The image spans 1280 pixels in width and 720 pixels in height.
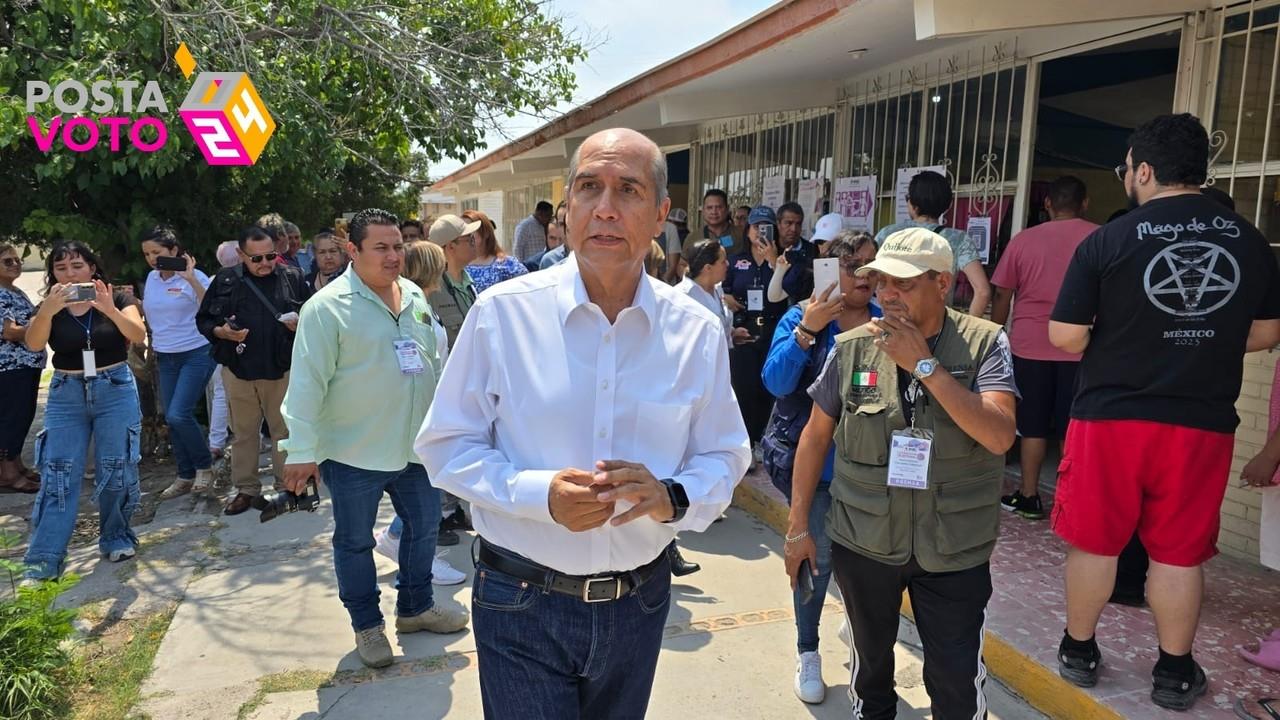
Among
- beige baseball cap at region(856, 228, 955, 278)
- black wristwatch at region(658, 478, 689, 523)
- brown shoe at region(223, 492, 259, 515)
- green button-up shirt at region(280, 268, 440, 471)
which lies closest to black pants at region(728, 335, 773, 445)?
green button-up shirt at region(280, 268, 440, 471)

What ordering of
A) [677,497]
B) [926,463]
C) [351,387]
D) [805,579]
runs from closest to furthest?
[677,497] → [926,463] → [805,579] → [351,387]

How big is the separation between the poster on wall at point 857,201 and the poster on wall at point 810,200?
271 millimetres

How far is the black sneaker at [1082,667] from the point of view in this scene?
3197mm

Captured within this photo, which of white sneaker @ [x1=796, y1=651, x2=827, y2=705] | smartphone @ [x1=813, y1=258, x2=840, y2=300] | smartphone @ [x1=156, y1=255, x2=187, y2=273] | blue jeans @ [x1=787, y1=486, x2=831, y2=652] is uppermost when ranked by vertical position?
smartphone @ [x1=813, y1=258, x2=840, y2=300]

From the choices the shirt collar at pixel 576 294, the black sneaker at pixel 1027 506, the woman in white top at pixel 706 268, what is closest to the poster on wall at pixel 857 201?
the woman in white top at pixel 706 268

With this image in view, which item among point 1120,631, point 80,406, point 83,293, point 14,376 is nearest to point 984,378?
point 1120,631

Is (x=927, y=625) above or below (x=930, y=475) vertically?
below

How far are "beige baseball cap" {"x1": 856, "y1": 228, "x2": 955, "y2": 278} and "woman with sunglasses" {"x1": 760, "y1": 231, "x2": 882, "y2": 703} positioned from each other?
62 cm

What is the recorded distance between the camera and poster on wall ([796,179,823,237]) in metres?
8.29

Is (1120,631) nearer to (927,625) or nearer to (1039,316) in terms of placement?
(927,625)

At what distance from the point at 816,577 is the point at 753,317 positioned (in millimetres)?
3288

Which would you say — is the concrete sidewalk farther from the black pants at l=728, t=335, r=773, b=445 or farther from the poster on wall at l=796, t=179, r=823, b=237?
the poster on wall at l=796, t=179, r=823, b=237

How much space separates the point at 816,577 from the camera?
335 cm

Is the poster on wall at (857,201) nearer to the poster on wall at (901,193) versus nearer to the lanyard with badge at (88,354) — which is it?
the poster on wall at (901,193)
